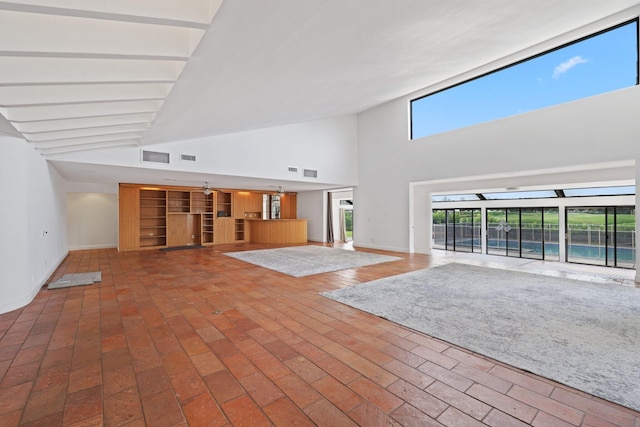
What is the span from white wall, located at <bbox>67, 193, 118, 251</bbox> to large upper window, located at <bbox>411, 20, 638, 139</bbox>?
10415 millimetres

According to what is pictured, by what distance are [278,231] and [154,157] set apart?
5.48 metres

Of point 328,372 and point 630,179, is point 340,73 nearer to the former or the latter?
point 328,372

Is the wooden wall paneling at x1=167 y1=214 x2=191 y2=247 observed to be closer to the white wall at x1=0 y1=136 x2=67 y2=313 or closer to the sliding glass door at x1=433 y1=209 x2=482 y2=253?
the white wall at x1=0 y1=136 x2=67 y2=313

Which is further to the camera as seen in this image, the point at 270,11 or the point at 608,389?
the point at 608,389

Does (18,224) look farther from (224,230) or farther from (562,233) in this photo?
(562,233)

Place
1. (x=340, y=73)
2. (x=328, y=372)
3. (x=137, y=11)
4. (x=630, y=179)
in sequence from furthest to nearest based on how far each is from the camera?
(x=630, y=179) → (x=340, y=73) → (x=328, y=372) → (x=137, y=11)

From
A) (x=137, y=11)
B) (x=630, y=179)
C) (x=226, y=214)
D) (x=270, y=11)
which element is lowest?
(x=226, y=214)

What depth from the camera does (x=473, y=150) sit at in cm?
→ 690

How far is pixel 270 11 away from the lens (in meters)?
1.66

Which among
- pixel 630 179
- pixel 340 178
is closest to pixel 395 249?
pixel 340 178

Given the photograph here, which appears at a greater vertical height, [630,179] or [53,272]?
[630,179]

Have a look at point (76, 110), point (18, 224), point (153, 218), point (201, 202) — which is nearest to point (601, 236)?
point (76, 110)

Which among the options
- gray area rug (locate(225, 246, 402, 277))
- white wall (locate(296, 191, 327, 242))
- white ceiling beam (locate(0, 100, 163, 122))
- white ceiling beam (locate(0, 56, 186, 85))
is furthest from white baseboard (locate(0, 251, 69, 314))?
white wall (locate(296, 191, 327, 242))

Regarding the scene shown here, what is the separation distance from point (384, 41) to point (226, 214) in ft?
30.5
